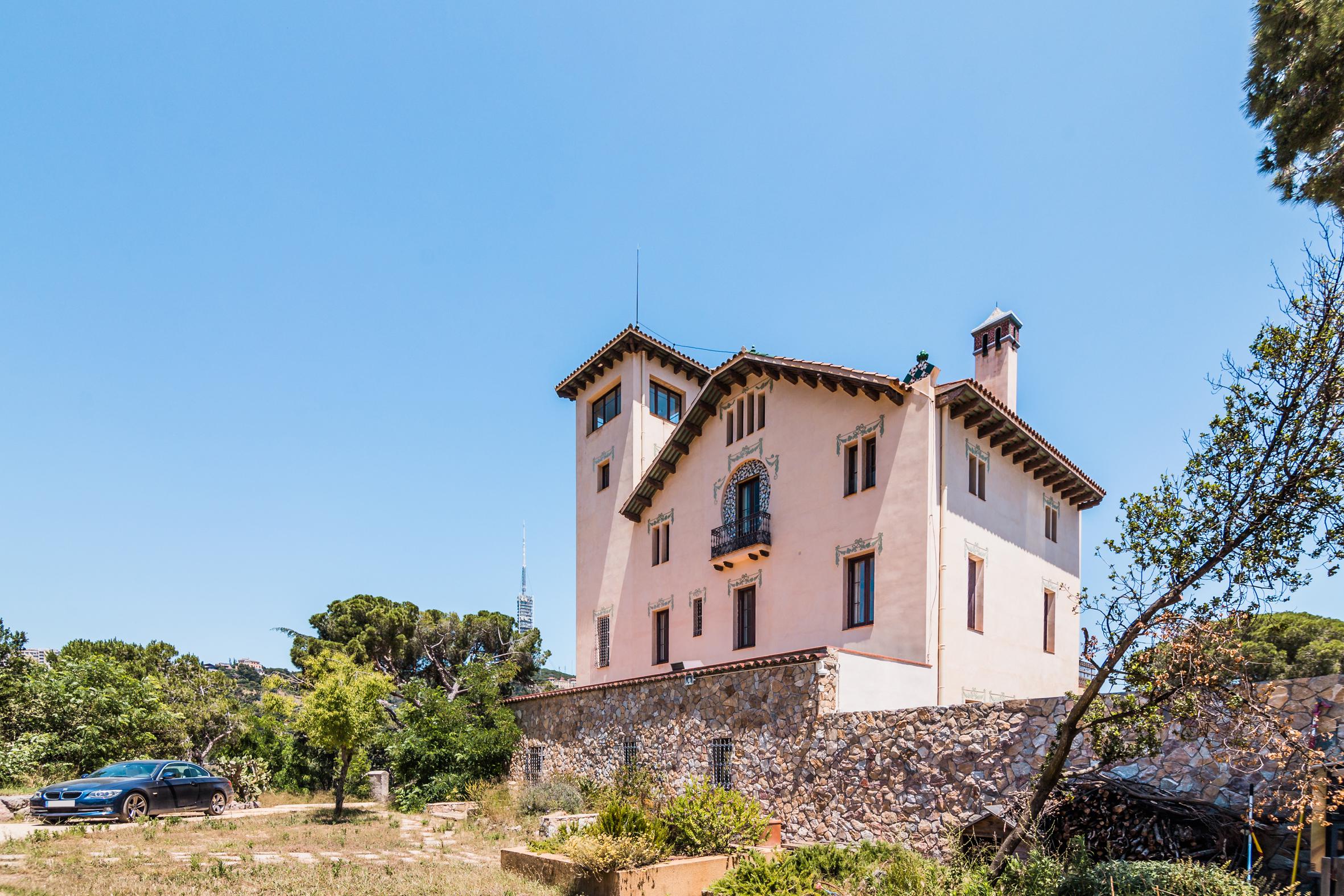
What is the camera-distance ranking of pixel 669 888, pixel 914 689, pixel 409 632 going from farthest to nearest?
pixel 409 632
pixel 914 689
pixel 669 888

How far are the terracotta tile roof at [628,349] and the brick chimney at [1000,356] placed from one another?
904 cm

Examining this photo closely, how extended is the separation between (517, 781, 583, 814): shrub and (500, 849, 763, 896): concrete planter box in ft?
27.4

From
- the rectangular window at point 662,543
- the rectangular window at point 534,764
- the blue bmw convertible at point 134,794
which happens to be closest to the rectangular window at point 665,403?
the rectangular window at point 662,543

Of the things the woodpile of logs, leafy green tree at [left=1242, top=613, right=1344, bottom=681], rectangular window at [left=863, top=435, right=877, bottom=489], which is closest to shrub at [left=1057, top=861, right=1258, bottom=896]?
the woodpile of logs

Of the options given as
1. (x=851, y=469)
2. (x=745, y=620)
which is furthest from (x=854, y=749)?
(x=745, y=620)

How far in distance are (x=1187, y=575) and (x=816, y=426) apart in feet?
38.8

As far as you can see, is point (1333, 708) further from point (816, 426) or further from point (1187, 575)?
point (816, 426)

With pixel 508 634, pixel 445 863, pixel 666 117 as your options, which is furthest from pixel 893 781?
pixel 508 634

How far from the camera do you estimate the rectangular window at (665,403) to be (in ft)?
91.6

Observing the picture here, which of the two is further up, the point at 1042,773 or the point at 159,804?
the point at 1042,773

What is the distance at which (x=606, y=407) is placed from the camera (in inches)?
1155

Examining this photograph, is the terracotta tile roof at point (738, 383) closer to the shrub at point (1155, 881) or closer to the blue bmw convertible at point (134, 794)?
the shrub at point (1155, 881)

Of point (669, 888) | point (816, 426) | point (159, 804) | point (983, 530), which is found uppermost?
point (816, 426)

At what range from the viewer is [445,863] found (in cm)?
1350
